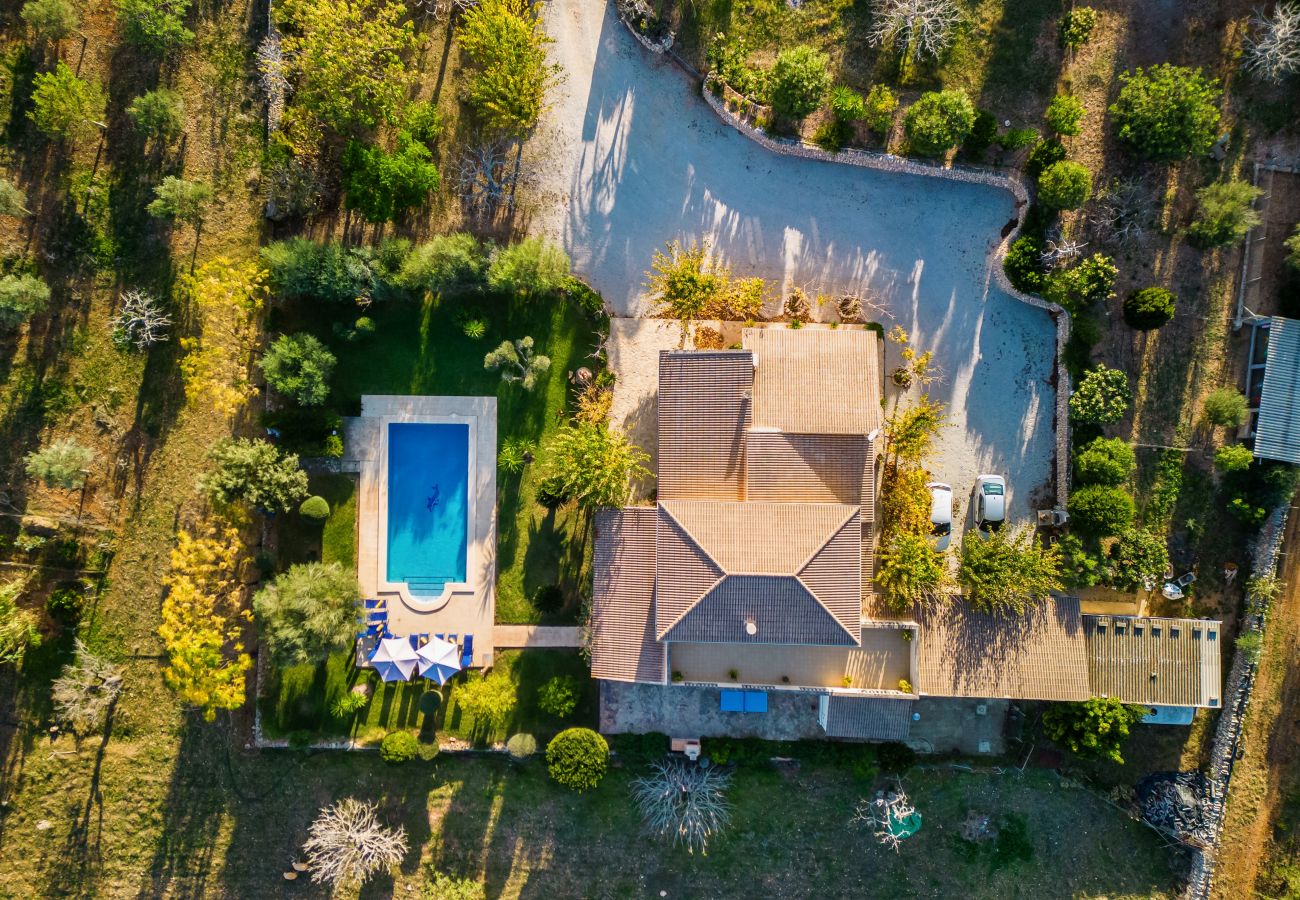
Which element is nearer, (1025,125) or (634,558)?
(634,558)

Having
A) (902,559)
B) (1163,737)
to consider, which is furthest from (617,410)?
(1163,737)

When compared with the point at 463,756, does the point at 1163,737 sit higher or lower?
higher

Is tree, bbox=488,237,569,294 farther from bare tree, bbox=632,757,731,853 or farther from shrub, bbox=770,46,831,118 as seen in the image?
bare tree, bbox=632,757,731,853

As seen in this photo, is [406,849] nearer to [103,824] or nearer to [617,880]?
[617,880]

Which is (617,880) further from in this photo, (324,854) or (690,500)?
(690,500)

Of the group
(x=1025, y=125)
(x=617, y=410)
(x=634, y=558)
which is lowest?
(x=634, y=558)

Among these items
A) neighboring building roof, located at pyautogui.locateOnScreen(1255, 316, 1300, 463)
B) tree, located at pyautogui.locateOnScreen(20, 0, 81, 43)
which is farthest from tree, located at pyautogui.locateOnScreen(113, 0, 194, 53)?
neighboring building roof, located at pyautogui.locateOnScreen(1255, 316, 1300, 463)
